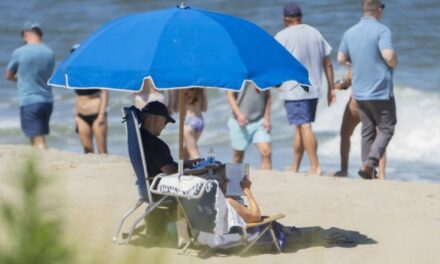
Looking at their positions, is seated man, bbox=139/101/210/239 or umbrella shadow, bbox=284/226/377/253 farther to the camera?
umbrella shadow, bbox=284/226/377/253

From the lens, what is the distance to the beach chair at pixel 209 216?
646cm

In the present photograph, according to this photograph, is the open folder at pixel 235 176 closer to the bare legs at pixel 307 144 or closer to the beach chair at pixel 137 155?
the beach chair at pixel 137 155

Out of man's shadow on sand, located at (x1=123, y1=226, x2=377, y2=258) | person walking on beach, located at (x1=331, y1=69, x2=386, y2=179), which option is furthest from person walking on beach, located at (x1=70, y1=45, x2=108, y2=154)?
man's shadow on sand, located at (x1=123, y1=226, x2=377, y2=258)

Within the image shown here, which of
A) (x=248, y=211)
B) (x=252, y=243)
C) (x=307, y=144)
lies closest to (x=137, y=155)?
(x=248, y=211)

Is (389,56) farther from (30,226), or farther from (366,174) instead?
(30,226)

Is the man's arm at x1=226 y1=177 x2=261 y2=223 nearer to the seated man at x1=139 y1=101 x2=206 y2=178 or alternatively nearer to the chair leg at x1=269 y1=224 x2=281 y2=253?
the chair leg at x1=269 y1=224 x2=281 y2=253

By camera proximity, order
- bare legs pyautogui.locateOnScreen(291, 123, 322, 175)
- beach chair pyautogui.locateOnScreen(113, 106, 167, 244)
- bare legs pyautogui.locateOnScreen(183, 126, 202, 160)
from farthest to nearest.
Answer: bare legs pyautogui.locateOnScreen(183, 126, 202, 160) < bare legs pyautogui.locateOnScreen(291, 123, 322, 175) < beach chair pyautogui.locateOnScreen(113, 106, 167, 244)

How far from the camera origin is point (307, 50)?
9.88 metres

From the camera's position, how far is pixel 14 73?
1169 centimetres

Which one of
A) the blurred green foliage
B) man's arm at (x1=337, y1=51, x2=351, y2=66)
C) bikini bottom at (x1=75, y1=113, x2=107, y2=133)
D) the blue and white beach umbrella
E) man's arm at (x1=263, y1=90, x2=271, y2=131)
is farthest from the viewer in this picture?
bikini bottom at (x1=75, y1=113, x2=107, y2=133)

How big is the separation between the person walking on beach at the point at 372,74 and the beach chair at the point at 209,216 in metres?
2.98

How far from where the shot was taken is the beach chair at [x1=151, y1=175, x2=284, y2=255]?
21.2 ft

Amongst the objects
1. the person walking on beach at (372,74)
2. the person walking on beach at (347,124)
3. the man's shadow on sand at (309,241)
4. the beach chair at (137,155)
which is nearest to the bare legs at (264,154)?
the person walking on beach at (347,124)

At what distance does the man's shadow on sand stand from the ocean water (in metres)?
5.13
